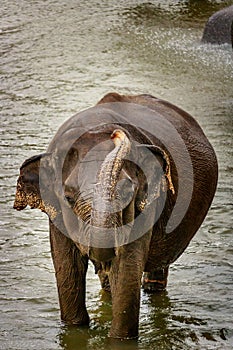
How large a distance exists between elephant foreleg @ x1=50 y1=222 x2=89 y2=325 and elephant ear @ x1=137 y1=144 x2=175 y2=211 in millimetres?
566

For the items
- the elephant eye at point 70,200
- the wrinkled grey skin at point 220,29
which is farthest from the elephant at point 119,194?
the wrinkled grey skin at point 220,29

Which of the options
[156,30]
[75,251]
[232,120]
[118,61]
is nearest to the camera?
[75,251]

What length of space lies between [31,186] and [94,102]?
617 cm

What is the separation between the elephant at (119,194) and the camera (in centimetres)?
536

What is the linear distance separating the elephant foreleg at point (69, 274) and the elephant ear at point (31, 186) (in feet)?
0.46

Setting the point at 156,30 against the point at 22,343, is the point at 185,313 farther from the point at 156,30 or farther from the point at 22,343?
the point at 156,30

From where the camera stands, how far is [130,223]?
223 inches

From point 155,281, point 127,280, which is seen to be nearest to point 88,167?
point 127,280

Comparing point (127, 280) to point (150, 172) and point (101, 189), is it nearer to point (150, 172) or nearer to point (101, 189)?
point (150, 172)

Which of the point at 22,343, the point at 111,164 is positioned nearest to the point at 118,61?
the point at 22,343

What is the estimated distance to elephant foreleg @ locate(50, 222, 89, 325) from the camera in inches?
243

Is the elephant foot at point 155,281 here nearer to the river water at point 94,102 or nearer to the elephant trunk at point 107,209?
the river water at point 94,102

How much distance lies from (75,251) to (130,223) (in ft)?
2.09

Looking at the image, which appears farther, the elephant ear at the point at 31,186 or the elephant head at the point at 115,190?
the elephant ear at the point at 31,186
